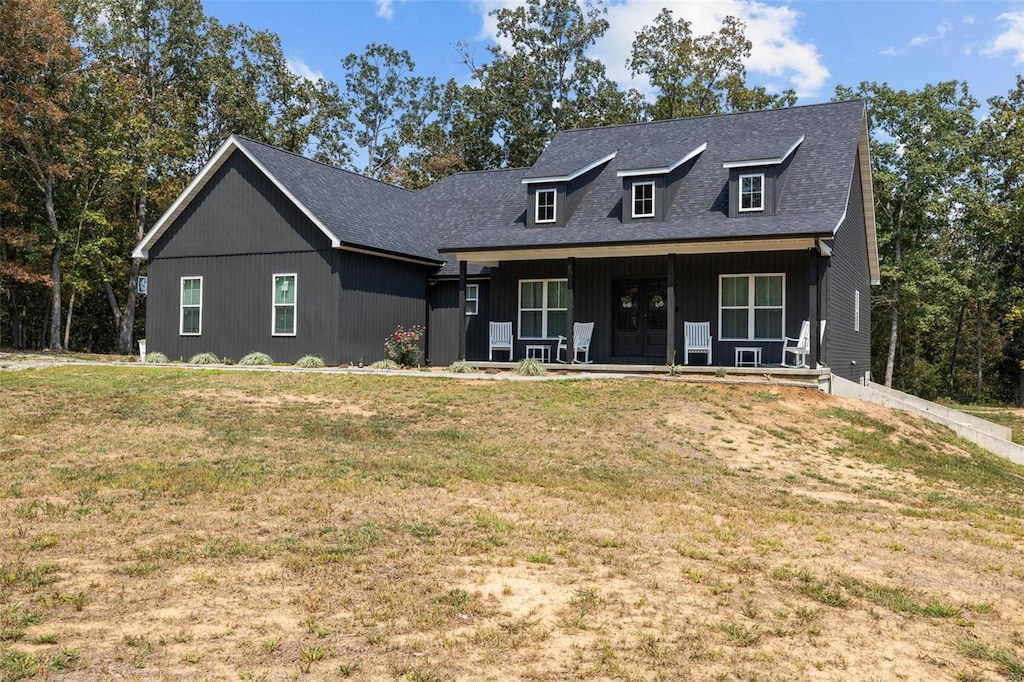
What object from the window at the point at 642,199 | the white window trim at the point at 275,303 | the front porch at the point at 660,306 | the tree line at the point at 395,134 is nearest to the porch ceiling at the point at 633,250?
the front porch at the point at 660,306

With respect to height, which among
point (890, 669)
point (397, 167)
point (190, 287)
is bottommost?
point (890, 669)

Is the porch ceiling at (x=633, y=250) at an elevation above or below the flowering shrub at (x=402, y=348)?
above

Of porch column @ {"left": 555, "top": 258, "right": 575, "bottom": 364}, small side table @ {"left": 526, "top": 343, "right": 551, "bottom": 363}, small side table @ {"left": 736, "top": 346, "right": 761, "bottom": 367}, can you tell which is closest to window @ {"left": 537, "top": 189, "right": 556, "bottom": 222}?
porch column @ {"left": 555, "top": 258, "right": 575, "bottom": 364}

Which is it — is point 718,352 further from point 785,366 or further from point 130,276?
point 130,276

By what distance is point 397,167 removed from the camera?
46219 millimetres

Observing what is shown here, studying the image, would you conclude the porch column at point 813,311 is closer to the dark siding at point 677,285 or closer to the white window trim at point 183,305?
the dark siding at point 677,285

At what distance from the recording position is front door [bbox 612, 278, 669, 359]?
21.4 metres

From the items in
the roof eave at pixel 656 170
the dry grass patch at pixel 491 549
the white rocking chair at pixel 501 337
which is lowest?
the dry grass patch at pixel 491 549

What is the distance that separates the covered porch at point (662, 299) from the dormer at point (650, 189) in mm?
1135

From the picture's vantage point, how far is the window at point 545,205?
22.4 meters

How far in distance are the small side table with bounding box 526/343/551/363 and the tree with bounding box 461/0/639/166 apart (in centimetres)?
2305

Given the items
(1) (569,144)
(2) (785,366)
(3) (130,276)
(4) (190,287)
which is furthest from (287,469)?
(3) (130,276)

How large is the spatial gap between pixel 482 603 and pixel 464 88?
139ft

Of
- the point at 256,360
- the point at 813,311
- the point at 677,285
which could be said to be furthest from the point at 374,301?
the point at 813,311
